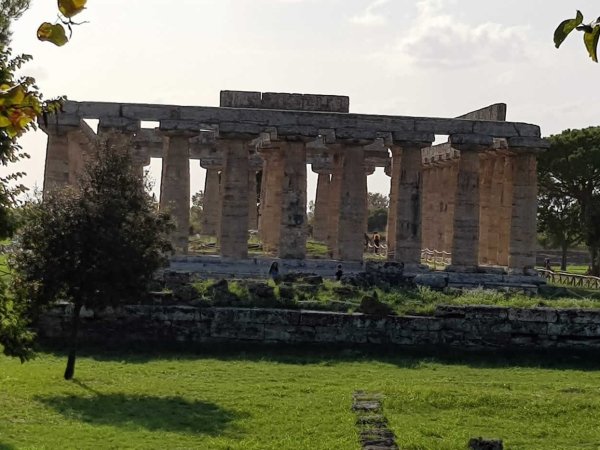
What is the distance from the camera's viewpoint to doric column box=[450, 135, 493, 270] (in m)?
41.2

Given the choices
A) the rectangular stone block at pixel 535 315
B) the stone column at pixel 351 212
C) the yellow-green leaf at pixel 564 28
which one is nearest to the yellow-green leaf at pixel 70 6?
the yellow-green leaf at pixel 564 28

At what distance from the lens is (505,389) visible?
62.8 ft

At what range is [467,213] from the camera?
41.5m

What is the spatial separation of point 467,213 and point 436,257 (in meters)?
10.3

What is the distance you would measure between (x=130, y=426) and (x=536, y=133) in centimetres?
3005

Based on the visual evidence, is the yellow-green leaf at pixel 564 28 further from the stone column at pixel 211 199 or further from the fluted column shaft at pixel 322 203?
the stone column at pixel 211 199

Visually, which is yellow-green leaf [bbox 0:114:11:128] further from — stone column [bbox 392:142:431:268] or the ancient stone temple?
stone column [bbox 392:142:431:268]

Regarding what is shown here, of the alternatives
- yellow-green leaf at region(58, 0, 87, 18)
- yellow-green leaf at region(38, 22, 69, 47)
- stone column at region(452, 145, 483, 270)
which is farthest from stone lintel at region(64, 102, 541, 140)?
yellow-green leaf at region(58, 0, 87, 18)

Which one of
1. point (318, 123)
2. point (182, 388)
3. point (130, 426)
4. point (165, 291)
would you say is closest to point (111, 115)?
point (318, 123)

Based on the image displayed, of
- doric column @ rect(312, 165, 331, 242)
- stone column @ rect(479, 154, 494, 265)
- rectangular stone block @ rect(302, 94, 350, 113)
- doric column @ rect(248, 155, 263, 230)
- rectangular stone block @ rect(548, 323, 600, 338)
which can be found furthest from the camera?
doric column @ rect(248, 155, 263, 230)

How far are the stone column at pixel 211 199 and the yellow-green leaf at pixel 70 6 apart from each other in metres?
56.1

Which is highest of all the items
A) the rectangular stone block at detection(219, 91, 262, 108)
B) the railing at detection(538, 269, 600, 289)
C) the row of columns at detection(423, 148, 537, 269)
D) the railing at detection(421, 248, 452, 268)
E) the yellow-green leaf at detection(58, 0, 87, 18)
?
the rectangular stone block at detection(219, 91, 262, 108)

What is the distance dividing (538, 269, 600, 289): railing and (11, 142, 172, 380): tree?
27626 mm

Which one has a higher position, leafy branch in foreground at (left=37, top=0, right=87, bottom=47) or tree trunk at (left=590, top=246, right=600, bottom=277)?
tree trunk at (left=590, top=246, right=600, bottom=277)
